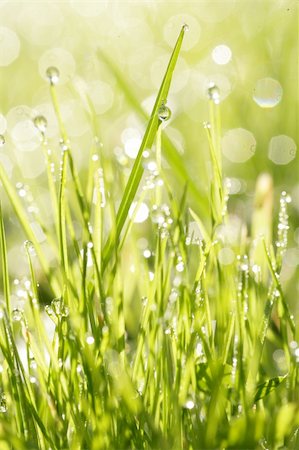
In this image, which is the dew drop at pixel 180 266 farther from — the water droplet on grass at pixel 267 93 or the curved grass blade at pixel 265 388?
the water droplet on grass at pixel 267 93

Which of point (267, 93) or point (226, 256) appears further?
point (267, 93)

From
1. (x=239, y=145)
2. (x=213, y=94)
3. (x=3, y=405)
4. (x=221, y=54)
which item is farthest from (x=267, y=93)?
(x=3, y=405)

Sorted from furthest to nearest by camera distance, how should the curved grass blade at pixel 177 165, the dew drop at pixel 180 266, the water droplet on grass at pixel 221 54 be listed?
the water droplet on grass at pixel 221 54 → the curved grass blade at pixel 177 165 → the dew drop at pixel 180 266

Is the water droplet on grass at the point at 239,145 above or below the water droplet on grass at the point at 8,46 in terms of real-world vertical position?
below

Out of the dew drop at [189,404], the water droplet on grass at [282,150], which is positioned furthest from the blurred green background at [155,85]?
the dew drop at [189,404]

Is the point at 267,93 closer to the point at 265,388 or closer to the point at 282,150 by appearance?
the point at 282,150

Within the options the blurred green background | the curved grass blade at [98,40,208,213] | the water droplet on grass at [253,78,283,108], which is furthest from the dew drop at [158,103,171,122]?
the water droplet on grass at [253,78,283,108]

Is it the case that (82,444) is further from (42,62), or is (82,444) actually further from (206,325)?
(42,62)

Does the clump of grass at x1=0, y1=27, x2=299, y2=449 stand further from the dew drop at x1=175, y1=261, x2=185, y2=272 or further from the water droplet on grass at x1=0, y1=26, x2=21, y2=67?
the water droplet on grass at x1=0, y1=26, x2=21, y2=67

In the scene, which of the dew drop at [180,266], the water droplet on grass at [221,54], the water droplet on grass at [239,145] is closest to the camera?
the dew drop at [180,266]
